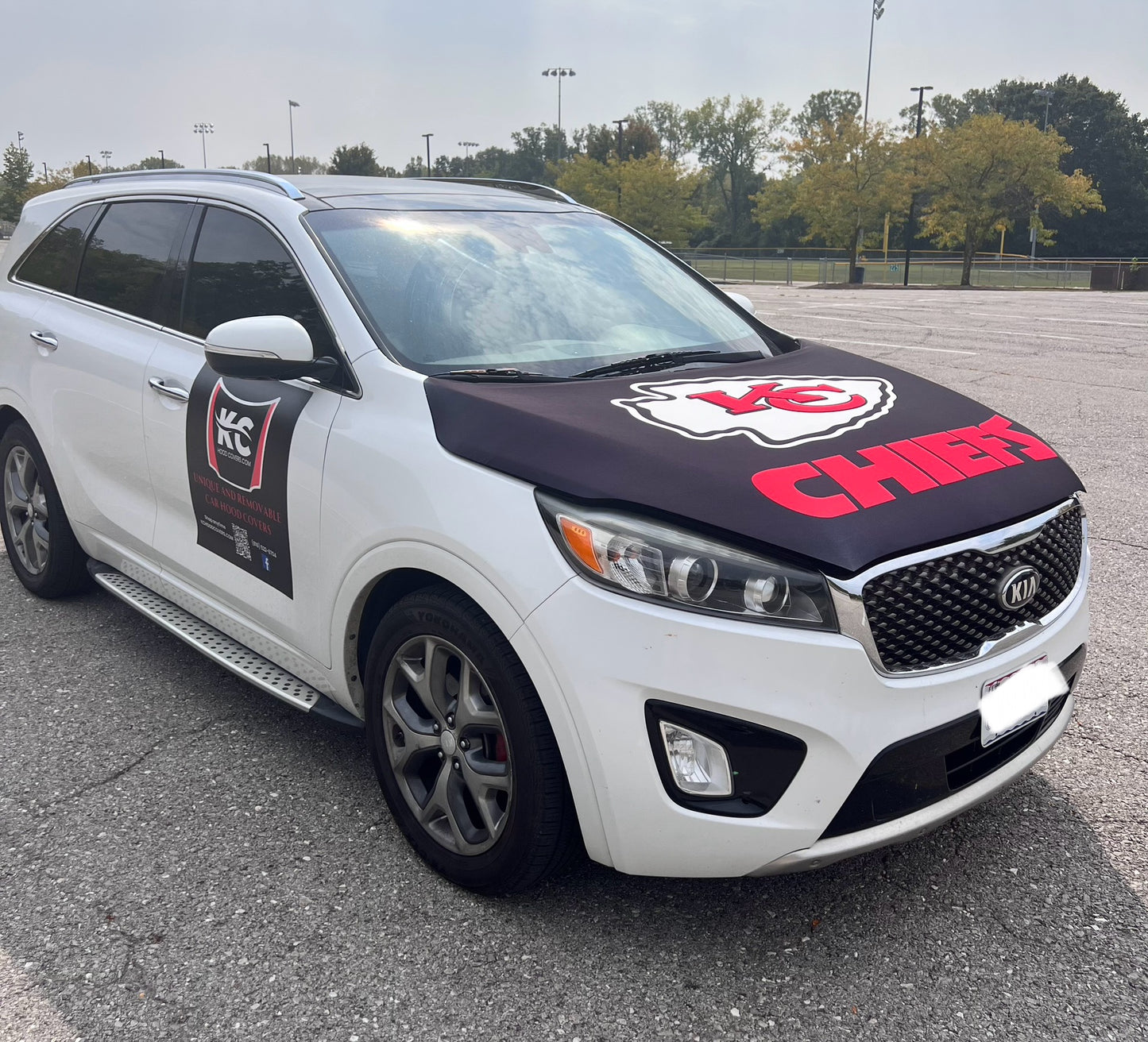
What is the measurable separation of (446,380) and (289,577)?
29.9 inches

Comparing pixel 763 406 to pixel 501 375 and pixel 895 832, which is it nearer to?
pixel 501 375

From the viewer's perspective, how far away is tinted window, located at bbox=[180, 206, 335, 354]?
10.2 feet

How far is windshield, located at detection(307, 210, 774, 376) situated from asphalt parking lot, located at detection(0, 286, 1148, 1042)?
53.6 inches

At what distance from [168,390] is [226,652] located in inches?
34.3

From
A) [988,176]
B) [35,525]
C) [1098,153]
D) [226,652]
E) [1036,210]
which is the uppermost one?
[1098,153]

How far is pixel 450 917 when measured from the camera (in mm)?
2594

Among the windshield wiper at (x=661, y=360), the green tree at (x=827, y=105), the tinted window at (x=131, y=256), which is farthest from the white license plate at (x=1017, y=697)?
the green tree at (x=827, y=105)

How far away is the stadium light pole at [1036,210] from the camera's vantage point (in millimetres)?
48031

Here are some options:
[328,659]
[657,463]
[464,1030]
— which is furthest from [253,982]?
[657,463]

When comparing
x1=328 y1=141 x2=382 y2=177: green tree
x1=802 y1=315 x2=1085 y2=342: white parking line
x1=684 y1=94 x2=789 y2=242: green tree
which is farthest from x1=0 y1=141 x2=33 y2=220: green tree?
x1=802 y1=315 x2=1085 y2=342: white parking line

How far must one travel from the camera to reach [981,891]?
2666mm

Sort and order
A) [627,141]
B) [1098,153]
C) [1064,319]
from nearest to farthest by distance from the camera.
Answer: [1064,319] → [1098,153] → [627,141]

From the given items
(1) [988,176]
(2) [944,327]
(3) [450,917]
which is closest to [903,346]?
(2) [944,327]

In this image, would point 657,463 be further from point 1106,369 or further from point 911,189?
point 911,189
